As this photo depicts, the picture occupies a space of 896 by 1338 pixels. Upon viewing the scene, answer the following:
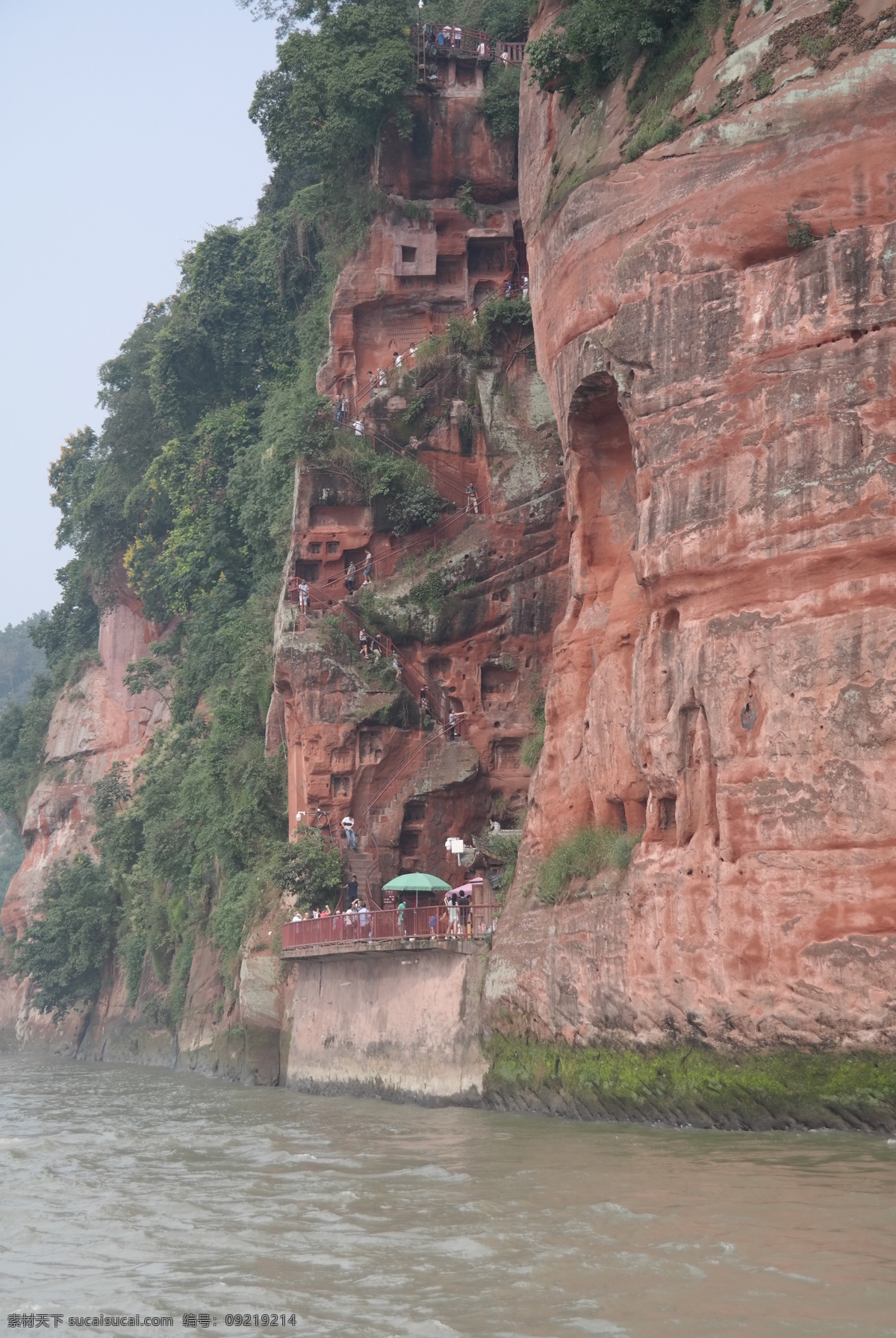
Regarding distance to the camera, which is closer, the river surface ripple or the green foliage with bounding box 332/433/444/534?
the river surface ripple

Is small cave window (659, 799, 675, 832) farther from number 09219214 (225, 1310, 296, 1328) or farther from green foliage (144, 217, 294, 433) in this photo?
green foliage (144, 217, 294, 433)

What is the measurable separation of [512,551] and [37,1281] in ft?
79.3

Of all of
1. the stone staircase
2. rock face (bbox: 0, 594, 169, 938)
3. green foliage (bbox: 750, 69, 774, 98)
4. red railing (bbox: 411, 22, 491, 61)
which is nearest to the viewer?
green foliage (bbox: 750, 69, 774, 98)

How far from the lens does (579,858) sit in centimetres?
2408

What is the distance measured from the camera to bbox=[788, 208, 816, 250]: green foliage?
2042cm

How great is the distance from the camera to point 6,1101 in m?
33.8

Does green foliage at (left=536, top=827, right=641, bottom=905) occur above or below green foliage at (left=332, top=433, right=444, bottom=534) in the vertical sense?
below

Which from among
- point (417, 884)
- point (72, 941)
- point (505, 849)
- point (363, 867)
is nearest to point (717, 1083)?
point (505, 849)

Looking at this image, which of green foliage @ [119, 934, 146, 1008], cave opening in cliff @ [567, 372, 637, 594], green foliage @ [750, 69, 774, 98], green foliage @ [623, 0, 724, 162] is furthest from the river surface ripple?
green foliage @ [119, 934, 146, 1008]

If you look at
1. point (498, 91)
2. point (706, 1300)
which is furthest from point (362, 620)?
point (706, 1300)

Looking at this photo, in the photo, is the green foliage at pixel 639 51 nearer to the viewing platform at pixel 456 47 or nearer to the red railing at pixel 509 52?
the viewing platform at pixel 456 47

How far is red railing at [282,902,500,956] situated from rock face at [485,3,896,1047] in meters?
2.76

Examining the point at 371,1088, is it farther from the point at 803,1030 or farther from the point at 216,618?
the point at 216,618

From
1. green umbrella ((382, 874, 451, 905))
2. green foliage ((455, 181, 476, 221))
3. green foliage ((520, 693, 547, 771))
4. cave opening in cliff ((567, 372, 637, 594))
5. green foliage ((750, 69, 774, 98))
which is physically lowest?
green umbrella ((382, 874, 451, 905))
